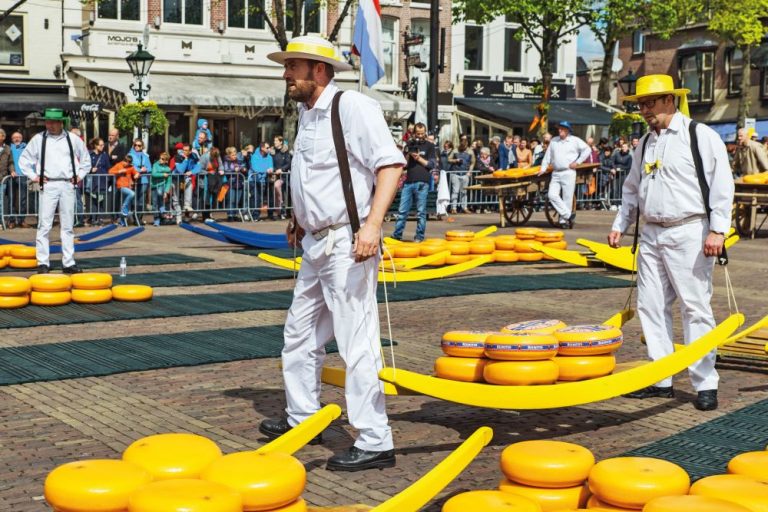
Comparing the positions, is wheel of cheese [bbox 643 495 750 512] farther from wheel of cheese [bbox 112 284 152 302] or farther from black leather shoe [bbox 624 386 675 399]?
wheel of cheese [bbox 112 284 152 302]

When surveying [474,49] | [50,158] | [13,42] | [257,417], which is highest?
[474,49]

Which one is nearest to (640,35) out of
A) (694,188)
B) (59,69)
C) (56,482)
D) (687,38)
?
(687,38)

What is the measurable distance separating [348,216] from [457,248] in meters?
9.69

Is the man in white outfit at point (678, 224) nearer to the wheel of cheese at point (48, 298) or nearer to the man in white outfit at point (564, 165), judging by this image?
the wheel of cheese at point (48, 298)

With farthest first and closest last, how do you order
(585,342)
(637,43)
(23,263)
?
(637,43) < (23,263) < (585,342)

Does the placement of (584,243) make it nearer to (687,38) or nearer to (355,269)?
(355,269)

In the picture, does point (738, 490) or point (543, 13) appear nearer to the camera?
point (738, 490)

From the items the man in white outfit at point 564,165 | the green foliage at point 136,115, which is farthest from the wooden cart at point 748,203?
the green foliage at point 136,115

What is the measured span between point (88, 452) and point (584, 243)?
1038 cm

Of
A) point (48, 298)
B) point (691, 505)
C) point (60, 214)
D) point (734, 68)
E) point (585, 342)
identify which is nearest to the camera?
point (691, 505)

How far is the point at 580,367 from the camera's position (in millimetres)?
6121

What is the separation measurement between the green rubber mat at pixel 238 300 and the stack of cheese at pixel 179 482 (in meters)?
6.38

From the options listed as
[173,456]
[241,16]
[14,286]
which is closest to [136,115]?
[241,16]

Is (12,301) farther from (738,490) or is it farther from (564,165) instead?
(564,165)
